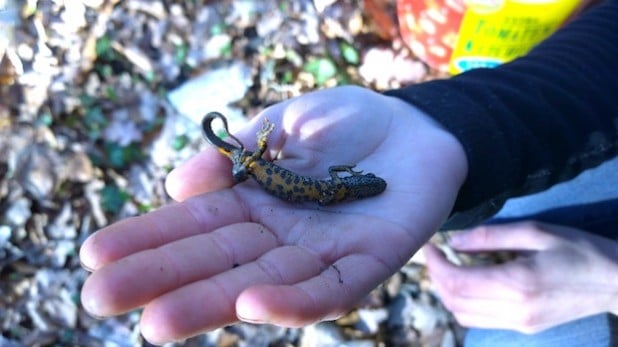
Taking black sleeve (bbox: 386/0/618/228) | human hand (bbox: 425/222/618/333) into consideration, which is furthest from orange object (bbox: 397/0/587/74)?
human hand (bbox: 425/222/618/333)

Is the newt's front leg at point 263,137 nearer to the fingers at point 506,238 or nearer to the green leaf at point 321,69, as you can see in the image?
the fingers at point 506,238

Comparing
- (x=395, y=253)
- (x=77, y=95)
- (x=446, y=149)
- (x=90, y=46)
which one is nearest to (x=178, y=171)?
(x=395, y=253)

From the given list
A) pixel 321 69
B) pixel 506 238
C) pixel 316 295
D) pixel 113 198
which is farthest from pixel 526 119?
pixel 113 198

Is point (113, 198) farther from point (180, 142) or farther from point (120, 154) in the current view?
point (180, 142)

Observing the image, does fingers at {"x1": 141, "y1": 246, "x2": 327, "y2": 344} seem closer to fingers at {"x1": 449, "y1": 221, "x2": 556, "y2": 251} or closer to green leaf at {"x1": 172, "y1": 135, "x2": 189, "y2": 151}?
fingers at {"x1": 449, "y1": 221, "x2": 556, "y2": 251}

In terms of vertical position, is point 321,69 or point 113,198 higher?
point 321,69
